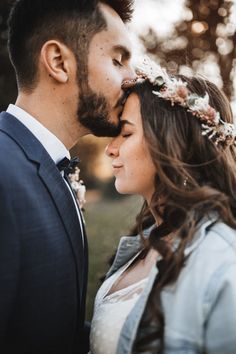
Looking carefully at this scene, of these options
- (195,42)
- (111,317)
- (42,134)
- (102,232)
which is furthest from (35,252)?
(102,232)

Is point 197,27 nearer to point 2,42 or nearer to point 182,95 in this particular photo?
point 2,42

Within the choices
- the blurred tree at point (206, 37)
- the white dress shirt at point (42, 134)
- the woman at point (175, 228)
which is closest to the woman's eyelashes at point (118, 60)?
the woman at point (175, 228)

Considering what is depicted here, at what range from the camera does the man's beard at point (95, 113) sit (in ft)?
10.0

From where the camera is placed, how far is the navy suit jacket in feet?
8.03

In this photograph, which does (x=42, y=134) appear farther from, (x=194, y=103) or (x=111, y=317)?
(x=111, y=317)

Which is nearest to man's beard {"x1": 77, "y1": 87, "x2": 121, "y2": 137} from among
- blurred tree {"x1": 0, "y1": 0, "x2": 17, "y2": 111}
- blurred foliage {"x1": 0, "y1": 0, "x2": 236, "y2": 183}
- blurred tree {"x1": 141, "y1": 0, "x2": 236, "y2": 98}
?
blurred foliage {"x1": 0, "y1": 0, "x2": 236, "y2": 183}

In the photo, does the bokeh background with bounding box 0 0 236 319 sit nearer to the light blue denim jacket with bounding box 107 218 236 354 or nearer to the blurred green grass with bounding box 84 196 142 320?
the blurred green grass with bounding box 84 196 142 320

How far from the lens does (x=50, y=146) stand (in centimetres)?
294

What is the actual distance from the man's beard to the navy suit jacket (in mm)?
440

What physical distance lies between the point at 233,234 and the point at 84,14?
163cm

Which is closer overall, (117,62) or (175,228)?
(175,228)

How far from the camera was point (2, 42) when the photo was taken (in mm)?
7418

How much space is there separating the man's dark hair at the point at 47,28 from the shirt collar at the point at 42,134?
0.70ft

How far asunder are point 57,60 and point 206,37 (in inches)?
197
